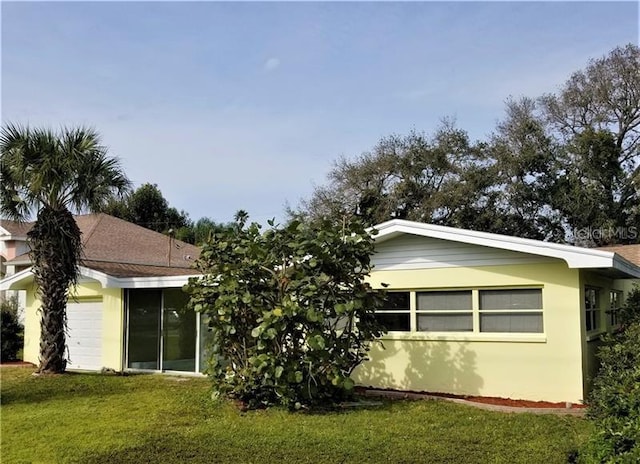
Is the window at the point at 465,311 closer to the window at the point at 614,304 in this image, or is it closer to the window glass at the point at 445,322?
the window glass at the point at 445,322

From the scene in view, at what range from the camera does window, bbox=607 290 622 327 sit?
13938mm

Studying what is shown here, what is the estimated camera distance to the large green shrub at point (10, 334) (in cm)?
1916

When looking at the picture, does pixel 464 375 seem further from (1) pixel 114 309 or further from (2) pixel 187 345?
(1) pixel 114 309

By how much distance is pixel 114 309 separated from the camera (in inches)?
630

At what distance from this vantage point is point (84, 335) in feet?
54.7

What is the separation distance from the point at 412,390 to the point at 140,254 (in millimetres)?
12676

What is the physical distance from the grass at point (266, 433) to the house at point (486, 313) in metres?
1.54

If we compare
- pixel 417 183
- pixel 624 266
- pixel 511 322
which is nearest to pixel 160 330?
pixel 511 322

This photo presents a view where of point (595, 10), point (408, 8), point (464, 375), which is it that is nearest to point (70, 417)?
point (464, 375)

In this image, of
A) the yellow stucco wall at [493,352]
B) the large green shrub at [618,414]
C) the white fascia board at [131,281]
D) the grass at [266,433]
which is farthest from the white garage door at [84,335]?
the large green shrub at [618,414]

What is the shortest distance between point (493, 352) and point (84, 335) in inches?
452

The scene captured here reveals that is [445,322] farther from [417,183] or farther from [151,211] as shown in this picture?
[151,211]

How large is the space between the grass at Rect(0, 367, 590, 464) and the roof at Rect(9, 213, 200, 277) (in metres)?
7.28

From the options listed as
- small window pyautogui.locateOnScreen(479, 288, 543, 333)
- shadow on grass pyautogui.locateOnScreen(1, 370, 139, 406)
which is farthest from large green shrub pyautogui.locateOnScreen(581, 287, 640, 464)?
shadow on grass pyautogui.locateOnScreen(1, 370, 139, 406)
